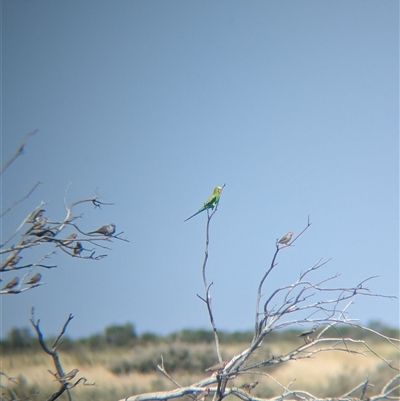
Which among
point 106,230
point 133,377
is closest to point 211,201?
point 106,230

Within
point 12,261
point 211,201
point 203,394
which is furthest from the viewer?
point 211,201

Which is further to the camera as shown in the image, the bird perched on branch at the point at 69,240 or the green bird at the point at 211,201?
the green bird at the point at 211,201

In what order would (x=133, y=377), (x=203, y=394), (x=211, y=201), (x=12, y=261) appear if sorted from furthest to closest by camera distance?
(x=133, y=377) → (x=211, y=201) → (x=203, y=394) → (x=12, y=261)

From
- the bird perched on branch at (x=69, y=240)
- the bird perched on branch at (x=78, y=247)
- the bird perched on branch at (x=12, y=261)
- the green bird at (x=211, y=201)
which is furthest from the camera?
the green bird at (x=211, y=201)

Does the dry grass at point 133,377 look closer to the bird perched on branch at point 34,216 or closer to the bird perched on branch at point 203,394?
the bird perched on branch at point 203,394

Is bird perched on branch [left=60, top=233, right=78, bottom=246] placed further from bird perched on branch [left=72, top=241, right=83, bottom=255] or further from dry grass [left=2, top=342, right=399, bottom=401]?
dry grass [left=2, top=342, right=399, bottom=401]

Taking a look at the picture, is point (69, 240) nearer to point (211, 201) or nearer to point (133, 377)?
point (211, 201)

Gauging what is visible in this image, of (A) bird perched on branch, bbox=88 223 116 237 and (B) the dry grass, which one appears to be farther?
(B) the dry grass

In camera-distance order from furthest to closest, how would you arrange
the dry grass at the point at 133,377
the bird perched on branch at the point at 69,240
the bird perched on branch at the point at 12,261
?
the dry grass at the point at 133,377
the bird perched on branch at the point at 69,240
the bird perched on branch at the point at 12,261

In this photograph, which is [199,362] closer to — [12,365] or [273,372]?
[273,372]

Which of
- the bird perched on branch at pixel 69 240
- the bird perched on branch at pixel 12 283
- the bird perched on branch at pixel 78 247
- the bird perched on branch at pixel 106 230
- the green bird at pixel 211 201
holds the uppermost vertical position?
the green bird at pixel 211 201

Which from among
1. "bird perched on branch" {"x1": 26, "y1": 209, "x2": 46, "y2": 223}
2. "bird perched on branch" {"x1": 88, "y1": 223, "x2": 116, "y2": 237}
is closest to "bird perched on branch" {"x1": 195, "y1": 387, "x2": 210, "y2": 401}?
"bird perched on branch" {"x1": 88, "y1": 223, "x2": 116, "y2": 237}

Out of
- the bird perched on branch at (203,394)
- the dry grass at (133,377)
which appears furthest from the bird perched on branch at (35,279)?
the dry grass at (133,377)

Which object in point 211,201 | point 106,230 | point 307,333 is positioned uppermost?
point 211,201
